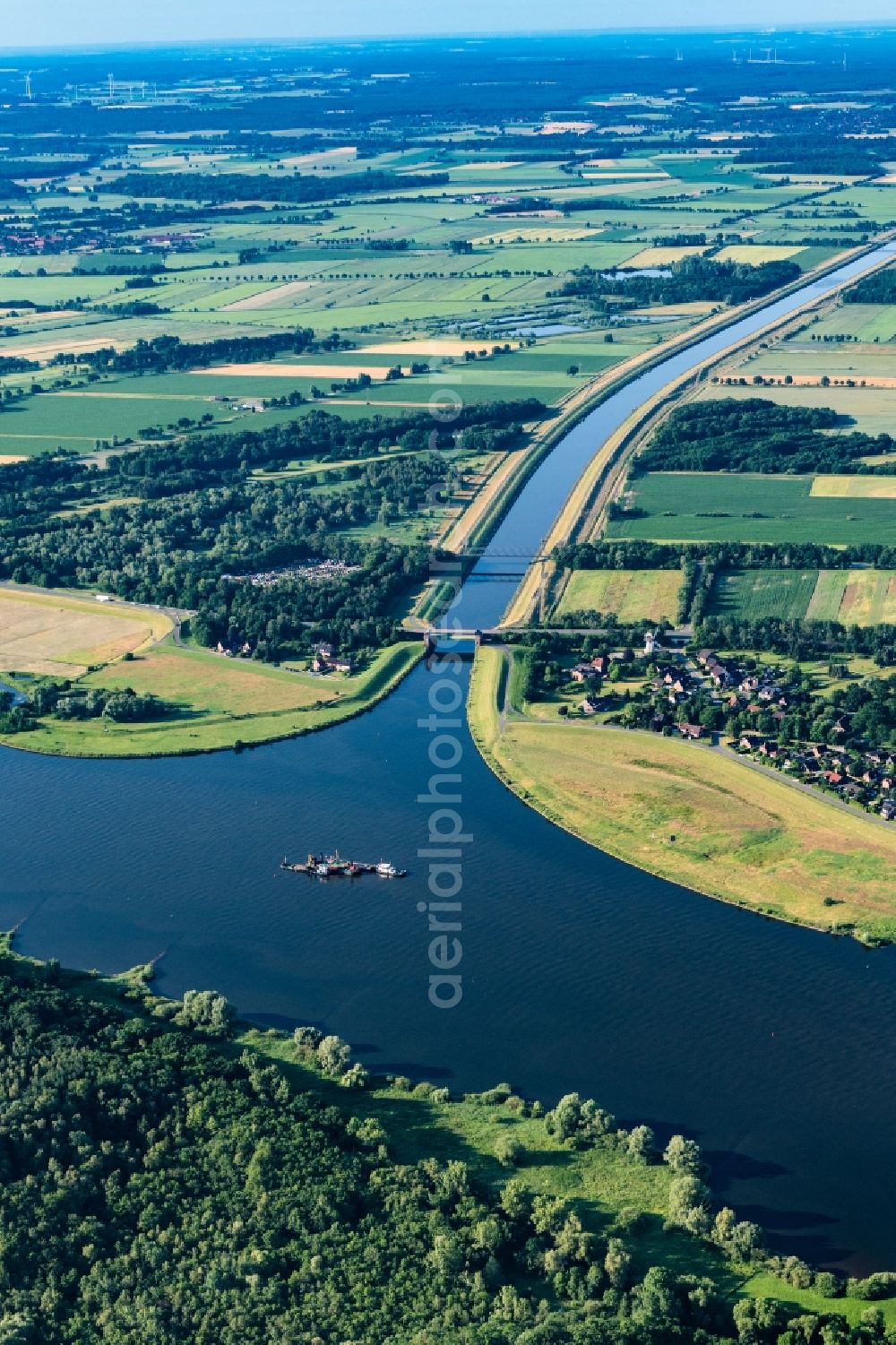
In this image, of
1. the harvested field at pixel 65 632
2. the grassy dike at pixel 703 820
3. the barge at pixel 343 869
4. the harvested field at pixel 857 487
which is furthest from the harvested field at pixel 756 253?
the barge at pixel 343 869

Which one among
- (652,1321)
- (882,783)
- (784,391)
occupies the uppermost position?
(784,391)

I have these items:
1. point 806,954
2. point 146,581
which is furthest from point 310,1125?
point 146,581

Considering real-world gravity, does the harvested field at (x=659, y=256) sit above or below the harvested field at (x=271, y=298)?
above

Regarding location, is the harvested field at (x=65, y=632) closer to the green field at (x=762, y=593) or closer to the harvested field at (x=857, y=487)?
the green field at (x=762, y=593)

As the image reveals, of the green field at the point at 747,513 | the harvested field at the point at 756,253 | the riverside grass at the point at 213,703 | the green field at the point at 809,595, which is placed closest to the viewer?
the riverside grass at the point at 213,703

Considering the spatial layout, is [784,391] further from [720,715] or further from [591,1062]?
[591,1062]

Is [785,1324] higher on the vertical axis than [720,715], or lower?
lower

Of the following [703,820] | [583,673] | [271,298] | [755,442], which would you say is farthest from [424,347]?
[703,820]

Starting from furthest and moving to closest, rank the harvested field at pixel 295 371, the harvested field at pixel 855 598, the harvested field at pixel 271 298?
Answer: the harvested field at pixel 271 298, the harvested field at pixel 295 371, the harvested field at pixel 855 598
